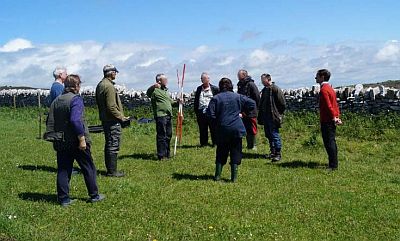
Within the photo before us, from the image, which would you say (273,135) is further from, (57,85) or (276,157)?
(57,85)

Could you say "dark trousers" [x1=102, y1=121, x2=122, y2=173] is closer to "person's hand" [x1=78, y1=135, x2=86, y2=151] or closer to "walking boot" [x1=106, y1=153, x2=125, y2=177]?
"walking boot" [x1=106, y1=153, x2=125, y2=177]

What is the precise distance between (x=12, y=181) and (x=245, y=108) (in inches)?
187

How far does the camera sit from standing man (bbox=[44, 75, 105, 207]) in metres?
7.79

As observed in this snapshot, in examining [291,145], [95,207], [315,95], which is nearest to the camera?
[95,207]

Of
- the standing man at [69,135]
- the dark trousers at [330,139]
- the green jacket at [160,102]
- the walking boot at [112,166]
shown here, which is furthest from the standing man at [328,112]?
the standing man at [69,135]

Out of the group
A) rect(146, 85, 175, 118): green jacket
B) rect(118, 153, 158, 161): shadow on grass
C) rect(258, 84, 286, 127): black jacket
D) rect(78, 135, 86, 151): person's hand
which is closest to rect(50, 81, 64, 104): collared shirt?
rect(78, 135, 86, 151): person's hand

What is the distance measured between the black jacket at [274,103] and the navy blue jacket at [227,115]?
103 inches

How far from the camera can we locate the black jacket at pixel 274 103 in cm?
1216

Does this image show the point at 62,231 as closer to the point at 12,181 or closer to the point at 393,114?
the point at 12,181

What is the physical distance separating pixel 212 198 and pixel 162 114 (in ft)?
14.1

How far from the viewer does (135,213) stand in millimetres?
7566

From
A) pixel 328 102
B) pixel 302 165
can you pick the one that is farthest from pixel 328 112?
pixel 302 165

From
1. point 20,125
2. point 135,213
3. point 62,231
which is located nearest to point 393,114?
point 135,213

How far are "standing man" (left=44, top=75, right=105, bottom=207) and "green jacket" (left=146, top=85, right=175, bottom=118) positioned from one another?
4291mm
